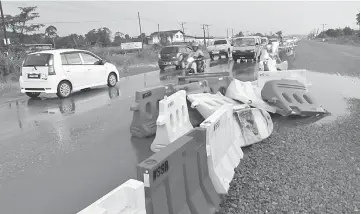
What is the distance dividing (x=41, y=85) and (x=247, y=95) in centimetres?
749

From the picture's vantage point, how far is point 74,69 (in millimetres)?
12141

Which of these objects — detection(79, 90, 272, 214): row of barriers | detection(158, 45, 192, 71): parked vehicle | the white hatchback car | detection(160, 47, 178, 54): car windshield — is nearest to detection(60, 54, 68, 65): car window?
the white hatchback car

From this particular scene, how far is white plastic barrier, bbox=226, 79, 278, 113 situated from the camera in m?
7.85

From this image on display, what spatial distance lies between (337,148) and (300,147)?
595 millimetres

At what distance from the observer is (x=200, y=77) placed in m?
9.57

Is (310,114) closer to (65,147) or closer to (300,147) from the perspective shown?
(300,147)

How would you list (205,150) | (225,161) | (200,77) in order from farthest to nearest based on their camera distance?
(200,77) < (225,161) < (205,150)

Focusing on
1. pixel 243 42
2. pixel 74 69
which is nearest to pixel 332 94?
pixel 74 69

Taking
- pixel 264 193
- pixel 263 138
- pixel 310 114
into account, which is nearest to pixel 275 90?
pixel 310 114

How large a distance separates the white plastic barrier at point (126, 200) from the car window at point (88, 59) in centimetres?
1098

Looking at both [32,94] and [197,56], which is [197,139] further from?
[197,56]

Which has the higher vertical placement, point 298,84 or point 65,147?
point 298,84

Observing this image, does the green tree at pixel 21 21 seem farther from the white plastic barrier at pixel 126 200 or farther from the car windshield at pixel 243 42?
the white plastic barrier at pixel 126 200

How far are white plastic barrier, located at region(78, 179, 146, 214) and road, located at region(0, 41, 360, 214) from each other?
4.73 ft
